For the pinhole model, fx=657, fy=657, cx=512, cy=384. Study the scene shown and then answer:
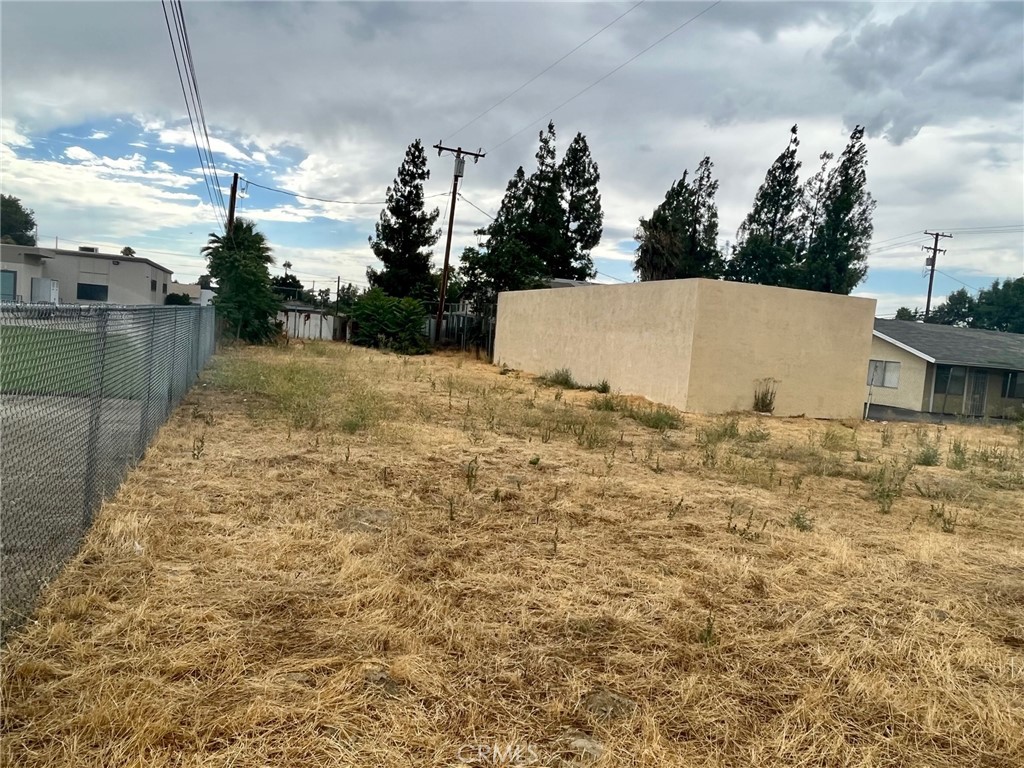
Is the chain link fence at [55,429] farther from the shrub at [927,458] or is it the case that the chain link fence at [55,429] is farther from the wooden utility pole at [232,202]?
the wooden utility pole at [232,202]

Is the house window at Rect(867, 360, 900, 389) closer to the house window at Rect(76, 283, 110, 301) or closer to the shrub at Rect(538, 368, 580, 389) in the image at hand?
the shrub at Rect(538, 368, 580, 389)

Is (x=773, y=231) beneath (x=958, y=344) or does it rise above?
above

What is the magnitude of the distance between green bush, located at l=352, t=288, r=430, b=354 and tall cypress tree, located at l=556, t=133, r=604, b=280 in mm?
12122

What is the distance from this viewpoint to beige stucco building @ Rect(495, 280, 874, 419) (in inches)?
555

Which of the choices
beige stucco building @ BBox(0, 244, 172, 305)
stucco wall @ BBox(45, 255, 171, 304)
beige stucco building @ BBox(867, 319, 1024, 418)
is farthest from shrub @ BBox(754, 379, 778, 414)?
stucco wall @ BBox(45, 255, 171, 304)

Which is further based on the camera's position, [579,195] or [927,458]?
[579,195]

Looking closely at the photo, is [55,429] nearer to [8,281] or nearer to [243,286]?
[243,286]

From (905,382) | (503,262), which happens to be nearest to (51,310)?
(905,382)

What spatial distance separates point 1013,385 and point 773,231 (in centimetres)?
1562

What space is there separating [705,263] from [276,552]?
34.0 metres

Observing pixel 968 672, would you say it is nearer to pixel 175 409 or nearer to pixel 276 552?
pixel 276 552

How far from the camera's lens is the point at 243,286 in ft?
75.5

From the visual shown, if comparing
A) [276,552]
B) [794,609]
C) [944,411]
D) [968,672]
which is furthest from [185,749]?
[944,411]

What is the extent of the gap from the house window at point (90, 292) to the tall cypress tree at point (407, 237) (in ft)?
56.9
